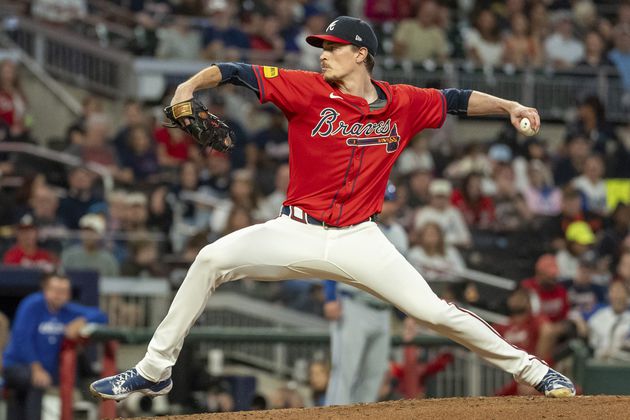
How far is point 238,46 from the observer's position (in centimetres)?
1708

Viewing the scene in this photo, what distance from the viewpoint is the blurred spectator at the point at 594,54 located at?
18.4 metres

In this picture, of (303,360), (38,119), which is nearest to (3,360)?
(303,360)

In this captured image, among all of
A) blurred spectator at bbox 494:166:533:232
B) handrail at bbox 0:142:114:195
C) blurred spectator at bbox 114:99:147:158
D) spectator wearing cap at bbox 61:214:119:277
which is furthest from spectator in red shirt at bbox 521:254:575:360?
blurred spectator at bbox 114:99:147:158

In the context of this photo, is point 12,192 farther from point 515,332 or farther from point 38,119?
point 515,332

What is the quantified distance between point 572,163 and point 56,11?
6433 mm

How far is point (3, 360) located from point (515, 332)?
4.10 meters

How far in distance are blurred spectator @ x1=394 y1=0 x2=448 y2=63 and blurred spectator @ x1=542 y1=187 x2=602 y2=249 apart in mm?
3514

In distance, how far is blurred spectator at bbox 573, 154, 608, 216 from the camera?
15867mm

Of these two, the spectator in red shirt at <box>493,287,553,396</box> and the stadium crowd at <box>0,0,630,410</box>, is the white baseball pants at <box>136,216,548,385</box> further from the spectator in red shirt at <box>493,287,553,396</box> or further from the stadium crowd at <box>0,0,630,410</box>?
the stadium crowd at <box>0,0,630,410</box>

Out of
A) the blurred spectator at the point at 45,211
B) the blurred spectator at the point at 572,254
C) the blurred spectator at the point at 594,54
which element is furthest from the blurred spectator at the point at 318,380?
the blurred spectator at the point at 594,54

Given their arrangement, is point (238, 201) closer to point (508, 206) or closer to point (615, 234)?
point (508, 206)

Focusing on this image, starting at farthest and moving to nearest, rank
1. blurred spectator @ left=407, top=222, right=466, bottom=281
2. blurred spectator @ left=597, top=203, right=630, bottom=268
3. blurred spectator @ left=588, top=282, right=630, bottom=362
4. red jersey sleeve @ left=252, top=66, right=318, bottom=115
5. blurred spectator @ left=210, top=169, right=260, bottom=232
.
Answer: blurred spectator @ left=597, top=203, right=630, bottom=268
blurred spectator @ left=210, top=169, right=260, bottom=232
blurred spectator @ left=407, top=222, right=466, bottom=281
blurred spectator @ left=588, top=282, right=630, bottom=362
red jersey sleeve @ left=252, top=66, right=318, bottom=115

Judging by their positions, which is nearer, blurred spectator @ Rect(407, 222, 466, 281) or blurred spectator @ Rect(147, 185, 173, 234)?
blurred spectator @ Rect(407, 222, 466, 281)

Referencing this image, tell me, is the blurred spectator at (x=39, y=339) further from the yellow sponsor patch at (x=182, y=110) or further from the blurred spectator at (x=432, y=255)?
the yellow sponsor patch at (x=182, y=110)
